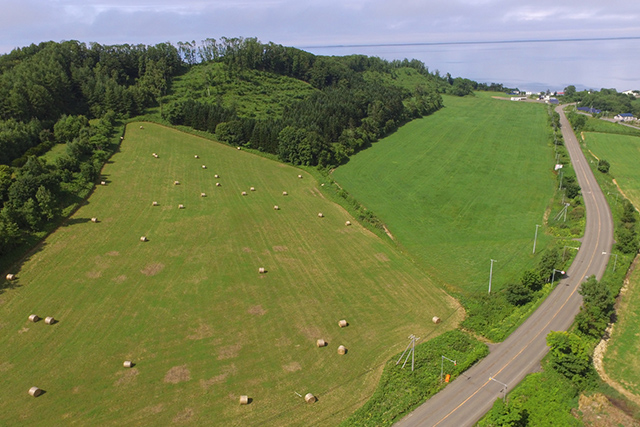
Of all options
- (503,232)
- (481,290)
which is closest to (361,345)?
(481,290)

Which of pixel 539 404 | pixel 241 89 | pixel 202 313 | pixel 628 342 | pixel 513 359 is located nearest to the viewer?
pixel 539 404

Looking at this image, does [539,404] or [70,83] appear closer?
[539,404]

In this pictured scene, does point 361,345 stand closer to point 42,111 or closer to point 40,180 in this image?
point 40,180

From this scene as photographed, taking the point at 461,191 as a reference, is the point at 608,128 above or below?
above

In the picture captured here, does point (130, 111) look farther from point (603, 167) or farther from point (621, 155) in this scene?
point (621, 155)

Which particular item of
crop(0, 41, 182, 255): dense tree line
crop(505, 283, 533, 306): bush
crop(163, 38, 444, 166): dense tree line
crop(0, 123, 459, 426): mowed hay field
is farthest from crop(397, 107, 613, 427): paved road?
crop(163, 38, 444, 166): dense tree line

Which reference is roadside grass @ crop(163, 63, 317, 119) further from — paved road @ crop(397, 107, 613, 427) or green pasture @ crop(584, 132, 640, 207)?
green pasture @ crop(584, 132, 640, 207)

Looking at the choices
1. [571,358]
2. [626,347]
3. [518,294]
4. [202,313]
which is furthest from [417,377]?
[626,347]
